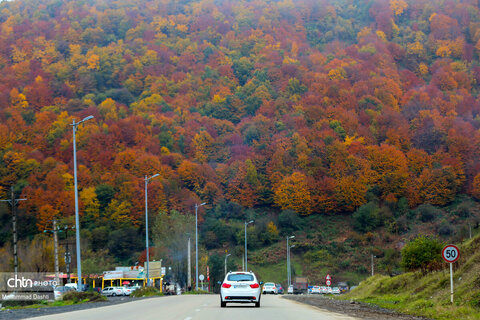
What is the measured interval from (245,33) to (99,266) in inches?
4561

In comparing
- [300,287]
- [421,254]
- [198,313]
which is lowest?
[300,287]

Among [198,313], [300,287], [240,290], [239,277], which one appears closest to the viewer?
[198,313]

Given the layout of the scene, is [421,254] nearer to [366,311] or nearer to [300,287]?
[366,311]

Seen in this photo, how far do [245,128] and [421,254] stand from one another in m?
106

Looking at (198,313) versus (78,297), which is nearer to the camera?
(198,313)

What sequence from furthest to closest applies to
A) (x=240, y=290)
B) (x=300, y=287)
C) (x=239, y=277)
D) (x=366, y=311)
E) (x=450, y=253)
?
(x=300, y=287)
(x=239, y=277)
(x=240, y=290)
(x=366, y=311)
(x=450, y=253)

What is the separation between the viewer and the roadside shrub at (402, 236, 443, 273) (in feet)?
118

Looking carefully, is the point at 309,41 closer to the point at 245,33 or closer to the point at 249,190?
the point at 245,33

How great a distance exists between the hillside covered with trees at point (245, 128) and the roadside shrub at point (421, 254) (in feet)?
179

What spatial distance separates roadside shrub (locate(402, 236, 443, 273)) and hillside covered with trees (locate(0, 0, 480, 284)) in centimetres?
5442

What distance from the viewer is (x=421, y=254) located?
120 ft

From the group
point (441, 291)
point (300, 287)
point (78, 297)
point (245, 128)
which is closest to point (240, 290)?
point (441, 291)

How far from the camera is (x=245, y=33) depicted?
192 m

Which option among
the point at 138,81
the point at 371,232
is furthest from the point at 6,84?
the point at 371,232
